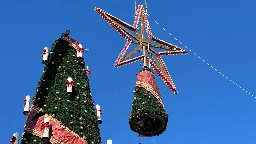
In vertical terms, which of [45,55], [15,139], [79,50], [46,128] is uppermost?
[79,50]

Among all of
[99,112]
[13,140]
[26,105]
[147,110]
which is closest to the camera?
[13,140]

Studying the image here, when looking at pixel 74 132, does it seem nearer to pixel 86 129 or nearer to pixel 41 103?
pixel 86 129

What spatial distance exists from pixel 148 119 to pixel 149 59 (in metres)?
4.75

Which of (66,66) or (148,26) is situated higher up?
(148,26)

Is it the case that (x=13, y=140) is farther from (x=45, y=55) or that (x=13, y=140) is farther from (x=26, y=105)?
(x=45, y=55)

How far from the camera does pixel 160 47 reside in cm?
2469

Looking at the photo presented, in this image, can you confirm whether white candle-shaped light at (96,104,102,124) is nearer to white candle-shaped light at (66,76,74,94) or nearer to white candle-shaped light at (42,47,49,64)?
white candle-shaped light at (66,76,74,94)

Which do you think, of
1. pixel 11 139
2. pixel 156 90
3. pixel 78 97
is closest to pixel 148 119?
pixel 156 90

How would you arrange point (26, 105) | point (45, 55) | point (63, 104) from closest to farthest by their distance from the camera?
point (63, 104), point (26, 105), point (45, 55)

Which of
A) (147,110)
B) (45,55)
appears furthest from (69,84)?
(147,110)

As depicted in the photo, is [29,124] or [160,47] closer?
[29,124]

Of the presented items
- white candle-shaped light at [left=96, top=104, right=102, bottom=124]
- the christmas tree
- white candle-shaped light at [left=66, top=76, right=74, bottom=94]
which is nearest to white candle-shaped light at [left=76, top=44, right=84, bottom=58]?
the christmas tree

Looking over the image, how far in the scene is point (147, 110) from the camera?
758 inches

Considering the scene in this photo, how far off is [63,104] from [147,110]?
388cm
